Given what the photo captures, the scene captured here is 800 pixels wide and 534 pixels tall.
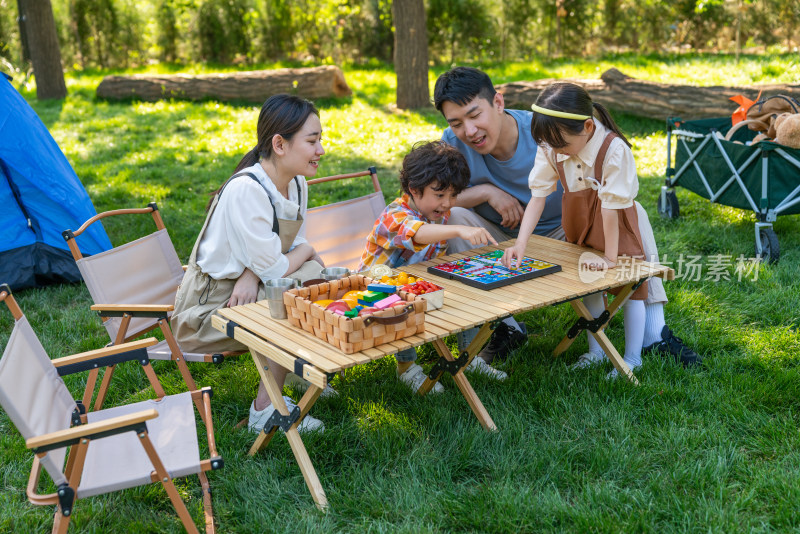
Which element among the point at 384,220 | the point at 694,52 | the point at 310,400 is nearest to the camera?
the point at 310,400

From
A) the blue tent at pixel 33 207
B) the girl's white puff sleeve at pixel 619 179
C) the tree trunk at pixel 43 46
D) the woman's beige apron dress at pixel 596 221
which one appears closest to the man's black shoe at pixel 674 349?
the woman's beige apron dress at pixel 596 221

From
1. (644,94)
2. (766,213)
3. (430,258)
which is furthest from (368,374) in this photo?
(644,94)

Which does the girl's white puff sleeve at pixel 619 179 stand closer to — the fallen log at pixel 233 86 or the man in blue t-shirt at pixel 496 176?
the man in blue t-shirt at pixel 496 176

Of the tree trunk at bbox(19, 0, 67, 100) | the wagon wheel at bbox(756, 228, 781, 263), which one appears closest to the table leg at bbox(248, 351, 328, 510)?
the wagon wheel at bbox(756, 228, 781, 263)

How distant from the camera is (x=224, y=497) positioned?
2.82 metres

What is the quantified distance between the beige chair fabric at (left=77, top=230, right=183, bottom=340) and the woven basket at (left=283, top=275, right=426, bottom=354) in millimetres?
1122

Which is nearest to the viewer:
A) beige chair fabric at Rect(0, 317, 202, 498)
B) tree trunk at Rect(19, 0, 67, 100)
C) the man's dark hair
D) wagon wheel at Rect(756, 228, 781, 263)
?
beige chair fabric at Rect(0, 317, 202, 498)

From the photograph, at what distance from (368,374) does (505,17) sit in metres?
12.8

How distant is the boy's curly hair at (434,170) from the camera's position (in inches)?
139

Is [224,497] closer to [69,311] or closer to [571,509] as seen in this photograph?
[571,509]

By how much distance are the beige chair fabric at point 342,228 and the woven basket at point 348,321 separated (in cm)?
154

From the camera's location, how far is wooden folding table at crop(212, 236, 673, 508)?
8.29ft

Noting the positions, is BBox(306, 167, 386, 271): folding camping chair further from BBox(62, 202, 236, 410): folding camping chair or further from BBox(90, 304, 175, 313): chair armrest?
BBox(90, 304, 175, 313): chair armrest

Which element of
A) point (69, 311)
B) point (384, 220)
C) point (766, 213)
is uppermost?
point (384, 220)
